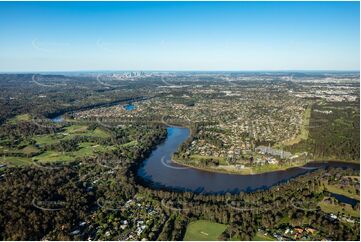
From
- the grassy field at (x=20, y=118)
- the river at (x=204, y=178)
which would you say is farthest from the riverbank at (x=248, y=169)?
the grassy field at (x=20, y=118)

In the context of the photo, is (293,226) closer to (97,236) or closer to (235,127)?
(97,236)

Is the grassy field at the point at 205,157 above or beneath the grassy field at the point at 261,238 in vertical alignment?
above

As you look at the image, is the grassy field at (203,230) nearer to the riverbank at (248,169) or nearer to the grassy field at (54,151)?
the riverbank at (248,169)

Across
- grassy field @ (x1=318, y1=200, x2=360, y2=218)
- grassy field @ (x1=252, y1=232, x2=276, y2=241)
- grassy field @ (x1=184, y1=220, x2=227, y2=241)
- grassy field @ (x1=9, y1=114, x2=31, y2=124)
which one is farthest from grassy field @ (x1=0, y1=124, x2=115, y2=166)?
grassy field @ (x1=318, y1=200, x2=360, y2=218)

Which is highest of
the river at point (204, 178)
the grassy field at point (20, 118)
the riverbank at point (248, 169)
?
the riverbank at point (248, 169)

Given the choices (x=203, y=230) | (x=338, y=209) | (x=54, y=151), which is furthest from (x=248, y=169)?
(x=54, y=151)

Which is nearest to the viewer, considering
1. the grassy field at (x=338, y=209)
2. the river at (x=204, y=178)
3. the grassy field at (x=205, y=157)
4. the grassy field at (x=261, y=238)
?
the grassy field at (x=261, y=238)

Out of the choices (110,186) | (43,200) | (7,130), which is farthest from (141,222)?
(7,130)

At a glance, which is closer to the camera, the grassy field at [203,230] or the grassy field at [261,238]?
the grassy field at [261,238]
